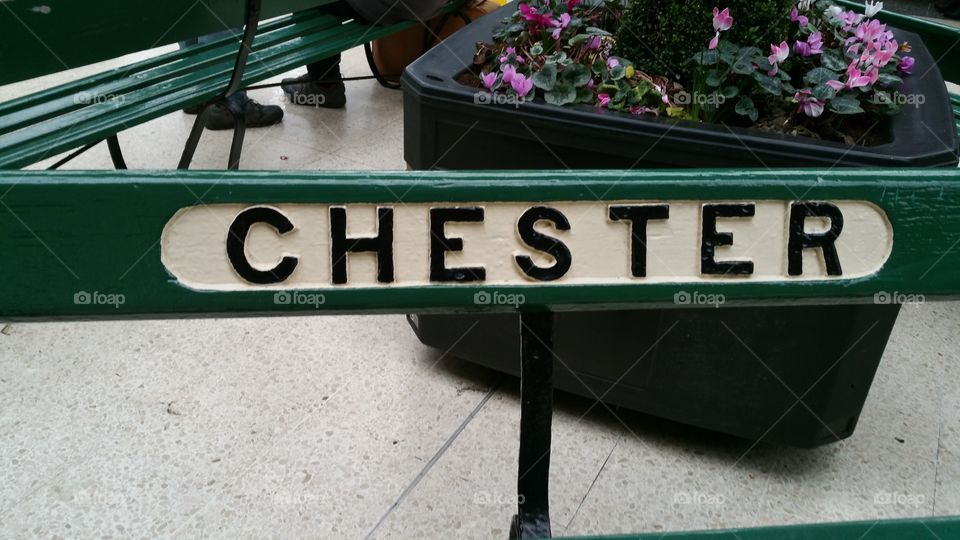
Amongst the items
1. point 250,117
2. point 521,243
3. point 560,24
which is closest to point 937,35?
point 560,24

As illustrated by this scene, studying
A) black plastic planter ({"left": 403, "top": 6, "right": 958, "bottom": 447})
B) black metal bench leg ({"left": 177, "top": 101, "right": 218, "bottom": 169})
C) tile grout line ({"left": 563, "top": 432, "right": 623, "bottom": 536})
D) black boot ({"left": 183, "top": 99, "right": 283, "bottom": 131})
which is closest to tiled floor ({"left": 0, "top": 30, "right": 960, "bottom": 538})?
tile grout line ({"left": 563, "top": 432, "right": 623, "bottom": 536})

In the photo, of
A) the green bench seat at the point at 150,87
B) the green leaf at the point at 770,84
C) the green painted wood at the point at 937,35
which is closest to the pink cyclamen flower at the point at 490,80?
the green leaf at the point at 770,84

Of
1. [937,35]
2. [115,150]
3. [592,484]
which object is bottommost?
[592,484]

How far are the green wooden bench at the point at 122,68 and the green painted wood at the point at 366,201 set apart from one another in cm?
135

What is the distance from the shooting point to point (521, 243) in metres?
1.05

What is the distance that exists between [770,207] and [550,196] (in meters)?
0.27

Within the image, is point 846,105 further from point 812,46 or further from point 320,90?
point 320,90

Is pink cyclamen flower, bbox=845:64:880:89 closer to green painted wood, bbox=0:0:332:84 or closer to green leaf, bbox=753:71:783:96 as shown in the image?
green leaf, bbox=753:71:783:96

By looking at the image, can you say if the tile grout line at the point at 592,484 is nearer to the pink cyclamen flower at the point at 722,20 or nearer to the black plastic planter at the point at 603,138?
the black plastic planter at the point at 603,138

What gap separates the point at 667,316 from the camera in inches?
75.1

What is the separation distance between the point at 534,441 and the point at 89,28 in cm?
191

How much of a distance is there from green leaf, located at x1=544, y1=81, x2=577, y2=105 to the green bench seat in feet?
4.22

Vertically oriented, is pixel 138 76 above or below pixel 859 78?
below

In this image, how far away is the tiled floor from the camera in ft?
6.29
